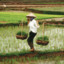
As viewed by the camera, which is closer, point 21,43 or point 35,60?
point 35,60

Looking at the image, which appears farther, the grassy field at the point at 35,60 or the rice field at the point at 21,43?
the rice field at the point at 21,43

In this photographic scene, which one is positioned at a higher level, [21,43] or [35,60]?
[35,60]

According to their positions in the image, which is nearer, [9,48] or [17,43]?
[9,48]

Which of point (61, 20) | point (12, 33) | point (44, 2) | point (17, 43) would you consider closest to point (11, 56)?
point (17, 43)

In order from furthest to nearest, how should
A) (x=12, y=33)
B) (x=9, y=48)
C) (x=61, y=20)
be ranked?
1. (x=61, y=20)
2. (x=12, y=33)
3. (x=9, y=48)

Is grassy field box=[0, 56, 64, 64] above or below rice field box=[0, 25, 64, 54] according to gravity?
above

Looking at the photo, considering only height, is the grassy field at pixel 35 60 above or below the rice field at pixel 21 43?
above

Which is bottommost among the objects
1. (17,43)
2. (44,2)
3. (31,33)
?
(44,2)

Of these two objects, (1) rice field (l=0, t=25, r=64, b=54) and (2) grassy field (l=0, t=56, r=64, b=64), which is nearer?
(2) grassy field (l=0, t=56, r=64, b=64)

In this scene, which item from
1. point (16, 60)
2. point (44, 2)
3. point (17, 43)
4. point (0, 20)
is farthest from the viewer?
point (44, 2)

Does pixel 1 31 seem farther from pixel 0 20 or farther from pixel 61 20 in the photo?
pixel 61 20

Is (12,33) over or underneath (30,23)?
underneath

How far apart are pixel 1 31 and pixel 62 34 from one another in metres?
2.29

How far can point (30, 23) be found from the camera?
717 centimetres
